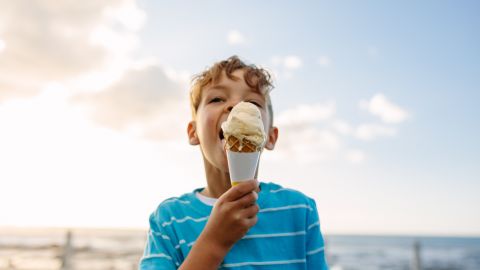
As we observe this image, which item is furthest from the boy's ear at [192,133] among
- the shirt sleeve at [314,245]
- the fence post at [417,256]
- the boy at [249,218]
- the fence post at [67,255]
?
the fence post at [67,255]

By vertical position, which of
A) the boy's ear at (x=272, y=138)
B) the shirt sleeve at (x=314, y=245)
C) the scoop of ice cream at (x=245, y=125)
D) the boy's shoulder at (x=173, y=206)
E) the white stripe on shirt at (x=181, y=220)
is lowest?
the shirt sleeve at (x=314, y=245)

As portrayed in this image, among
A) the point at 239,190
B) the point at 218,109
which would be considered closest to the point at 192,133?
the point at 218,109

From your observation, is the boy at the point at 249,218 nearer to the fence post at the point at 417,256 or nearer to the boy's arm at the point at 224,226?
the boy's arm at the point at 224,226

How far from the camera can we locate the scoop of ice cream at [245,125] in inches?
58.8

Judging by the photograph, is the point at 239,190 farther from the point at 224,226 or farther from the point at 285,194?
the point at 285,194

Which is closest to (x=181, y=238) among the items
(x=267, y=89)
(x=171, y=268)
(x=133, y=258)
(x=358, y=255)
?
(x=171, y=268)

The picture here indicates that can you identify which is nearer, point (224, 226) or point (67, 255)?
point (224, 226)

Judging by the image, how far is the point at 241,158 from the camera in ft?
4.88

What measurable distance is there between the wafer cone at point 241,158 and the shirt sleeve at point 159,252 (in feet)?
1.16

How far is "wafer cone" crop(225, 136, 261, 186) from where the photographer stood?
1.49 metres

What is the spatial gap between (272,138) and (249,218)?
61cm

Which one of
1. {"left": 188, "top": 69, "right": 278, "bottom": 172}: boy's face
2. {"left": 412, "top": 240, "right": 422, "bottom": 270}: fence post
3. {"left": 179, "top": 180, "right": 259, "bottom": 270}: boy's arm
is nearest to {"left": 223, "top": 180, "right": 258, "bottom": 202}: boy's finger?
{"left": 179, "top": 180, "right": 259, "bottom": 270}: boy's arm

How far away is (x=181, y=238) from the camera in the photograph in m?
1.65

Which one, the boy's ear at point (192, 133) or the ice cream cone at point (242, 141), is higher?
the boy's ear at point (192, 133)
